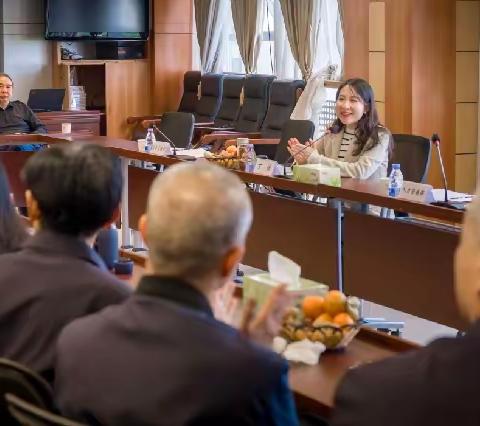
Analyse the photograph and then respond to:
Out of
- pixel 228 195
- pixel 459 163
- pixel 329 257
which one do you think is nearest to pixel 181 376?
pixel 228 195

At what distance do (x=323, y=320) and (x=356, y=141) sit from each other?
3.15 meters

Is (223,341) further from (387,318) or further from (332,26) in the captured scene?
(332,26)

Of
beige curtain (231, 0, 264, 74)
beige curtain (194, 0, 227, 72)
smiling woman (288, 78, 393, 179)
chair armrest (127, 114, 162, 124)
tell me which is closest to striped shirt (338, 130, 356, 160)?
smiling woman (288, 78, 393, 179)

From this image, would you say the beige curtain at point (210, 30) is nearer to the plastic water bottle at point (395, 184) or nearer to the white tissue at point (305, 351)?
the plastic water bottle at point (395, 184)

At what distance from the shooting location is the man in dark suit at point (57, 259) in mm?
2184

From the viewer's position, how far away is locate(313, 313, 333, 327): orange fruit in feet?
7.74

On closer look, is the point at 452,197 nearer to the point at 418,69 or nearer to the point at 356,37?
the point at 418,69

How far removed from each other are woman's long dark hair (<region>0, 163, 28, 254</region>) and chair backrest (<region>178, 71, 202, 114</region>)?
309 inches

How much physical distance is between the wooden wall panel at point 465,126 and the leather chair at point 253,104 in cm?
198

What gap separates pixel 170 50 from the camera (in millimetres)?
11227

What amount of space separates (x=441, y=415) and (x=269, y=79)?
308 inches

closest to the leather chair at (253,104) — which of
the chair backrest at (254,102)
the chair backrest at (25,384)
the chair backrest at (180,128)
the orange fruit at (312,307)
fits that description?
the chair backrest at (254,102)

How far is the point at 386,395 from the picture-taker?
61.1 inches

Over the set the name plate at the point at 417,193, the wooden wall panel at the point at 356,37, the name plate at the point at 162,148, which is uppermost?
the wooden wall panel at the point at 356,37
